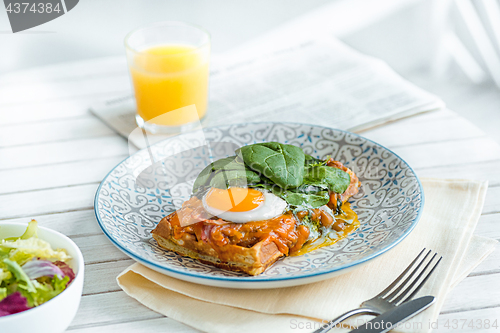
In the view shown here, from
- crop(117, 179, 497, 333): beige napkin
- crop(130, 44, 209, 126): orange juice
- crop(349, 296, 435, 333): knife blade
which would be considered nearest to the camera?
crop(349, 296, 435, 333): knife blade

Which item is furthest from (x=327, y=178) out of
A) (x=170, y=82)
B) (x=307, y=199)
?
(x=170, y=82)

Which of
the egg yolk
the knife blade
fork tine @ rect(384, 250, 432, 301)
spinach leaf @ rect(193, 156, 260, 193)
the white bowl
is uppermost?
the white bowl

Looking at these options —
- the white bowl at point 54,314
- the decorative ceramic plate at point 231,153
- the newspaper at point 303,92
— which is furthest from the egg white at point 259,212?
the newspaper at point 303,92

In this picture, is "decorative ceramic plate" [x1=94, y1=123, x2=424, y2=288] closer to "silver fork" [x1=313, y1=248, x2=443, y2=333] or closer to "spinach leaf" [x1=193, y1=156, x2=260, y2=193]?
"silver fork" [x1=313, y1=248, x2=443, y2=333]

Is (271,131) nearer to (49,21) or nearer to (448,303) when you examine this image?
(448,303)

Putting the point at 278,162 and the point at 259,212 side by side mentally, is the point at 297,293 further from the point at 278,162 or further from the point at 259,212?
the point at 278,162

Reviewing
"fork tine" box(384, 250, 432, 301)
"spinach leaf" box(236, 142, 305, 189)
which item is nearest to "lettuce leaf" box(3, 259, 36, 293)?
"spinach leaf" box(236, 142, 305, 189)

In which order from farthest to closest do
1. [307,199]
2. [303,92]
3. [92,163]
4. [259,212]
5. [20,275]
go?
[303,92] < [92,163] < [307,199] < [259,212] < [20,275]
